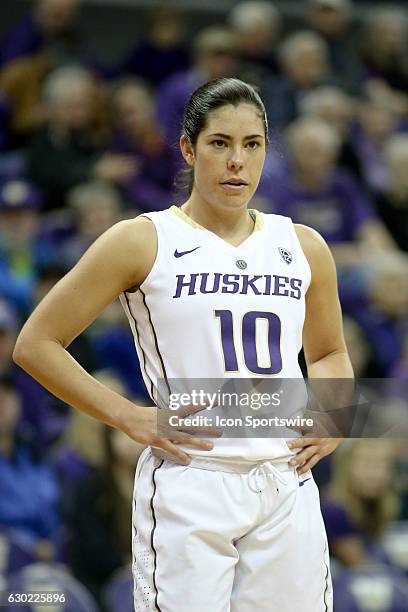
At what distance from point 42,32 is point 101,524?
13.0ft

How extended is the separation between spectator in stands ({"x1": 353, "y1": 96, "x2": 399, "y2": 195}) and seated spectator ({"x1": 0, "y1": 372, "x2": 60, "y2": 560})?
3.47 m

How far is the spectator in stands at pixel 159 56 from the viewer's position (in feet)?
27.9

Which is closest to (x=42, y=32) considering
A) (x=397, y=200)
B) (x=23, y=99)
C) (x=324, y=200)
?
(x=23, y=99)

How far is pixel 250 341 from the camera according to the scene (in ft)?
9.73

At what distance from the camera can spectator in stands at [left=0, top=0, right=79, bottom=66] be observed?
801cm

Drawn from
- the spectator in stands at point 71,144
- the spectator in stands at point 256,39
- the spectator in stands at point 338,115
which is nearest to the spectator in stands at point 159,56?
the spectator in stands at point 256,39

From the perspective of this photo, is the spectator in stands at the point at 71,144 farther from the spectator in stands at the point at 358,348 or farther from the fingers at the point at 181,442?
the fingers at the point at 181,442

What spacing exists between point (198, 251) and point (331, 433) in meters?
0.61

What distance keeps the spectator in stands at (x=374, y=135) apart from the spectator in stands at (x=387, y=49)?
410mm

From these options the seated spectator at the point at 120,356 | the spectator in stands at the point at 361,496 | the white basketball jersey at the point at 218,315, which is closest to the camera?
the white basketball jersey at the point at 218,315

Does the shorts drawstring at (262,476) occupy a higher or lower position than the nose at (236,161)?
lower

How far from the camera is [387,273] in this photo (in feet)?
23.1

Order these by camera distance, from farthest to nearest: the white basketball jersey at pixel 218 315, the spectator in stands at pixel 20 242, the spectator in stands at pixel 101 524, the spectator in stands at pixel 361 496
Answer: the spectator in stands at pixel 20 242, the spectator in stands at pixel 361 496, the spectator in stands at pixel 101 524, the white basketball jersey at pixel 218 315

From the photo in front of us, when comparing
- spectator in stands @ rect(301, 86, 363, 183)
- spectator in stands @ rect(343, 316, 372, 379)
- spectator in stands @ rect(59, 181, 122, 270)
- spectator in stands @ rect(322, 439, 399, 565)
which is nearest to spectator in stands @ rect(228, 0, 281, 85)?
spectator in stands @ rect(301, 86, 363, 183)
